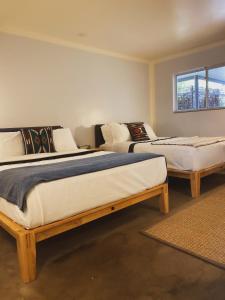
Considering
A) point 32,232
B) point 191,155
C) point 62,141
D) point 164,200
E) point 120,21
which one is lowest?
point 164,200

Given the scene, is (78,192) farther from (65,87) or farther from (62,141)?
(65,87)

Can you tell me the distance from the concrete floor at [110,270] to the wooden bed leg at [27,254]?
52 millimetres

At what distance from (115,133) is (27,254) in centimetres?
306

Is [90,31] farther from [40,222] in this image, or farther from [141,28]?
[40,222]

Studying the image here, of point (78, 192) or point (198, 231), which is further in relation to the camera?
point (198, 231)

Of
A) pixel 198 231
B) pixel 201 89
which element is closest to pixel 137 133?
pixel 201 89

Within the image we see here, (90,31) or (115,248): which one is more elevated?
(90,31)

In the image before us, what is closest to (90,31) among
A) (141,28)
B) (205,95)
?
(141,28)

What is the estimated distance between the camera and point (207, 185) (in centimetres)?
377

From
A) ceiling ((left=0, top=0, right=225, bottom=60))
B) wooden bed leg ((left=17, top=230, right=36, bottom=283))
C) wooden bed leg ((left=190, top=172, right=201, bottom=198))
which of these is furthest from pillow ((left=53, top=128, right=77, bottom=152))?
wooden bed leg ((left=17, top=230, right=36, bottom=283))

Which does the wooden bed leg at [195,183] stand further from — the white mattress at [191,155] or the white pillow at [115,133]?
the white pillow at [115,133]

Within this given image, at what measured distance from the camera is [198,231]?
7.39 ft

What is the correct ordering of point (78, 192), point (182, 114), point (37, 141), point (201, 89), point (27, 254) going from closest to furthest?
point (27, 254) < point (78, 192) < point (37, 141) < point (201, 89) < point (182, 114)

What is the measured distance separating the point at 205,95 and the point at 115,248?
152 inches
